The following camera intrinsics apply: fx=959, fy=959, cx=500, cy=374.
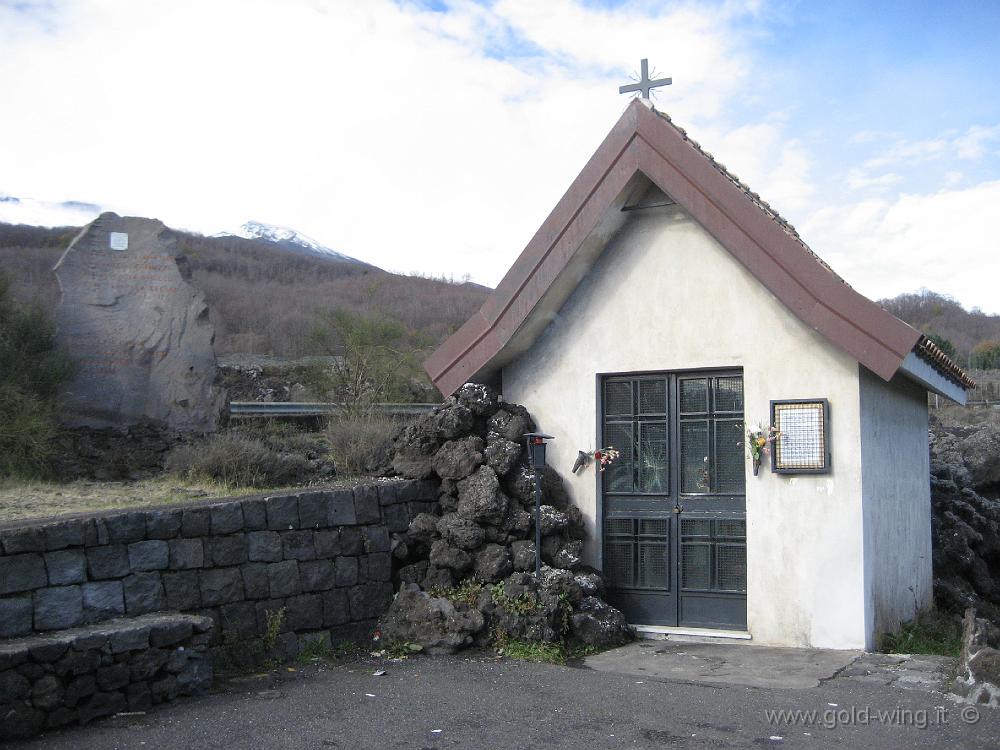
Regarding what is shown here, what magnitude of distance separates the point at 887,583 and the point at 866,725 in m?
3.30

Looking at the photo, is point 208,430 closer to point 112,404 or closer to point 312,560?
point 112,404

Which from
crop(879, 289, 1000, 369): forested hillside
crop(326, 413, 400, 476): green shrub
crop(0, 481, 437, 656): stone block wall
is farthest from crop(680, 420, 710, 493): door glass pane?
crop(879, 289, 1000, 369): forested hillside

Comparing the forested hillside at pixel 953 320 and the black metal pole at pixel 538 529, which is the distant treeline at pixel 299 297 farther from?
the black metal pole at pixel 538 529

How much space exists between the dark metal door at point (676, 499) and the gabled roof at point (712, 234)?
3.90 ft

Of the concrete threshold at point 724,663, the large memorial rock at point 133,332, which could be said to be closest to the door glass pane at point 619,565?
the concrete threshold at point 724,663

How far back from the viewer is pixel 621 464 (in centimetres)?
1012

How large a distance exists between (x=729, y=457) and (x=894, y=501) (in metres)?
1.92

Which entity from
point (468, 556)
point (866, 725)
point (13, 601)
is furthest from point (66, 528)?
point (866, 725)

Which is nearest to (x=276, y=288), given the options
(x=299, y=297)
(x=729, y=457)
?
(x=299, y=297)

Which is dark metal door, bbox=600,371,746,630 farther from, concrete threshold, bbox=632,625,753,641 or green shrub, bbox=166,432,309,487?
green shrub, bbox=166,432,309,487

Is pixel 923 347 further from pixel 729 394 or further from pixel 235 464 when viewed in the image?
pixel 235 464

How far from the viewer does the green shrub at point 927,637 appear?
29.7 ft

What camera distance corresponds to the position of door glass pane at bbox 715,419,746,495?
948 centimetres

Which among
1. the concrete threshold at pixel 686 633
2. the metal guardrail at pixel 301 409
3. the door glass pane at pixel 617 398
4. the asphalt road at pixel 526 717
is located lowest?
the asphalt road at pixel 526 717
